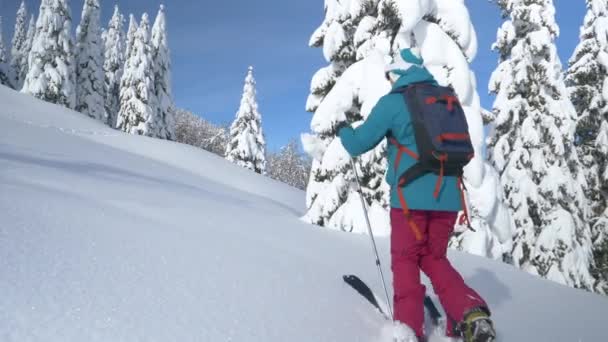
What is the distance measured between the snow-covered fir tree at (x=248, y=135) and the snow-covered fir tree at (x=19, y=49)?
1221 inches

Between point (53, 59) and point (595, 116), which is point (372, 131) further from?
point (53, 59)

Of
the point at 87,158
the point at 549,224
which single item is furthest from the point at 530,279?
the point at 549,224

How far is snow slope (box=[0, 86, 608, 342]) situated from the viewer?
2.01 m

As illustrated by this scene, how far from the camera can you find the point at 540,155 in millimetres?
14273

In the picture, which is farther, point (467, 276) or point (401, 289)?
point (467, 276)

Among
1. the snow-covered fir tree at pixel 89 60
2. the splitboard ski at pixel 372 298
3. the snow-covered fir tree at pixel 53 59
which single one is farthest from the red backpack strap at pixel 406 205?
the snow-covered fir tree at pixel 89 60

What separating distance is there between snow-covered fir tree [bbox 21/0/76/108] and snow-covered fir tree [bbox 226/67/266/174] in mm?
13280

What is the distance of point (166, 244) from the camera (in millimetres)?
3348

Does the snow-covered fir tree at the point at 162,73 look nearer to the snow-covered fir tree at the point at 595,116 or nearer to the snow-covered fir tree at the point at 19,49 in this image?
the snow-covered fir tree at the point at 19,49

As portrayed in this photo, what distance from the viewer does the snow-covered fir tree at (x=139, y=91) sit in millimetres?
32406

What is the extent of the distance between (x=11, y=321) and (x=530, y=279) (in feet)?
21.1

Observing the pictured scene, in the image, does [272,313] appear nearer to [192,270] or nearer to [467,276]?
[192,270]

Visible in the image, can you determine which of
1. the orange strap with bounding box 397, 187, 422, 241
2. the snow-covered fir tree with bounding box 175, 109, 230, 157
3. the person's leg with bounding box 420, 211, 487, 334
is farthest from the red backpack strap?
the snow-covered fir tree with bounding box 175, 109, 230, 157

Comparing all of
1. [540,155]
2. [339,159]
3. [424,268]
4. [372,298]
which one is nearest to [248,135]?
[540,155]
